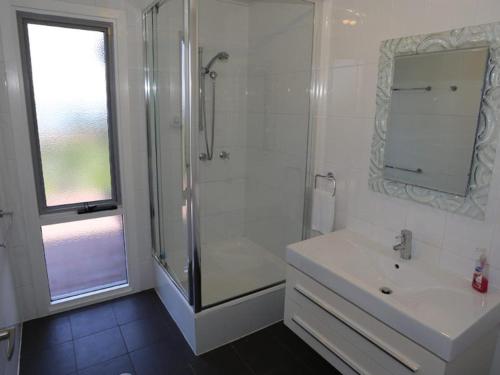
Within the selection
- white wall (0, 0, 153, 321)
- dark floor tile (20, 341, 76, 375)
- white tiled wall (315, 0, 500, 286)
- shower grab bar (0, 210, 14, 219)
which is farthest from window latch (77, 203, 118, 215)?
white tiled wall (315, 0, 500, 286)

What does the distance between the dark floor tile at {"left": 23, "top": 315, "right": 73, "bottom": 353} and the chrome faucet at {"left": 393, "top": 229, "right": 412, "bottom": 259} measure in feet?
7.03

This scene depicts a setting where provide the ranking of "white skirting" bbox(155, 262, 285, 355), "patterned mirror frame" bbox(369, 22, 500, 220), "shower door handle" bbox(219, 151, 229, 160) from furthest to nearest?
"shower door handle" bbox(219, 151, 229, 160)
"white skirting" bbox(155, 262, 285, 355)
"patterned mirror frame" bbox(369, 22, 500, 220)

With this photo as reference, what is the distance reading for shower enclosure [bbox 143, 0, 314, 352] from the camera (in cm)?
201

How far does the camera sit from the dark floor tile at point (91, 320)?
232cm

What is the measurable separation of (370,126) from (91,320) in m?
A: 2.31

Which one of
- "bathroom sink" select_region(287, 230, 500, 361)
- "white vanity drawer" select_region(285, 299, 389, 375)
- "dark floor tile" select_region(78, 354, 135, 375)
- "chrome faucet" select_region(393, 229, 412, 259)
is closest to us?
"bathroom sink" select_region(287, 230, 500, 361)

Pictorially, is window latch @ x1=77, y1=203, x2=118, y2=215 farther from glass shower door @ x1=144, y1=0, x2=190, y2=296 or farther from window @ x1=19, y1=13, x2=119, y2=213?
glass shower door @ x1=144, y1=0, x2=190, y2=296

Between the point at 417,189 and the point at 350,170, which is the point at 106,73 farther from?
the point at 417,189

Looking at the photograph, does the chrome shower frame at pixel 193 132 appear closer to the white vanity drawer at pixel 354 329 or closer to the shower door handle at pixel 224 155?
the white vanity drawer at pixel 354 329

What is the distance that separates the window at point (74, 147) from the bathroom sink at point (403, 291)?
156cm

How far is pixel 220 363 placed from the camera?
6.71 ft

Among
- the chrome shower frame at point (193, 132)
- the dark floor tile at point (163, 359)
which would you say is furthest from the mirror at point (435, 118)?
the dark floor tile at point (163, 359)

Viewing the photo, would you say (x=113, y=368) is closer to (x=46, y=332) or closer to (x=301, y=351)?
(x=46, y=332)

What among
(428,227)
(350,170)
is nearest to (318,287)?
(428,227)
